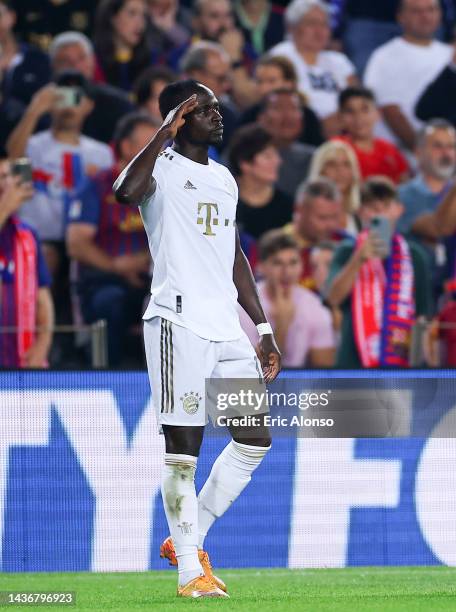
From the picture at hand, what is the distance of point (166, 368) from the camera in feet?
20.6

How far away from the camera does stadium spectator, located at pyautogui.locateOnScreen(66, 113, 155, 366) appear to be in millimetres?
11789

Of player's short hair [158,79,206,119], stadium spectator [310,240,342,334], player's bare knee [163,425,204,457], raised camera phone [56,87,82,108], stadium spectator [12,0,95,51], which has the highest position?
stadium spectator [12,0,95,51]

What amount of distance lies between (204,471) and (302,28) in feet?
23.3

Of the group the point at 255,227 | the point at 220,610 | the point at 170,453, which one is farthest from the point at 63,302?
Result: the point at 220,610

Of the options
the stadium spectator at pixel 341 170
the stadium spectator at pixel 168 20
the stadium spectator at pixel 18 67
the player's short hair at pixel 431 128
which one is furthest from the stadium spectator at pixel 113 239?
the player's short hair at pixel 431 128

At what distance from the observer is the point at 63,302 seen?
39.6 feet

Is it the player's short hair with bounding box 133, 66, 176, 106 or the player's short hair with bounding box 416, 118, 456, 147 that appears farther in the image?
the player's short hair with bounding box 416, 118, 456, 147

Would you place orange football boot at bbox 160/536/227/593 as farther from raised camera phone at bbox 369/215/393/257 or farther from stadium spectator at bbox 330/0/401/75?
stadium spectator at bbox 330/0/401/75

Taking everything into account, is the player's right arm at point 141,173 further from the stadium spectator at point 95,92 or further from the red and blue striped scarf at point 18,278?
the stadium spectator at point 95,92

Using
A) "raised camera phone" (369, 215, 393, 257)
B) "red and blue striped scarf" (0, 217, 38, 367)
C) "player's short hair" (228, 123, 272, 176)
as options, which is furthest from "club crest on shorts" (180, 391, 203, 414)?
"player's short hair" (228, 123, 272, 176)

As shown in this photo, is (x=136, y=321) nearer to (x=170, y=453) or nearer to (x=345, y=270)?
(x=345, y=270)

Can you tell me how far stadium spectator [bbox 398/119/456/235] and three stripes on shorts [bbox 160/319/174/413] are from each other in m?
7.01

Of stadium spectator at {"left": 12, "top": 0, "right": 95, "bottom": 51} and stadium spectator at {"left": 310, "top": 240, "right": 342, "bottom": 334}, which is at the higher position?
stadium spectator at {"left": 12, "top": 0, "right": 95, "bottom": 51}

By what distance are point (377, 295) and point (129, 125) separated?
8.52 feet
